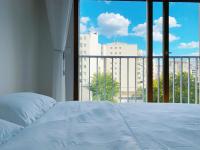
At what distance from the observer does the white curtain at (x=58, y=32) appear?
8.73 ft

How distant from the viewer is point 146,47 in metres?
3.25

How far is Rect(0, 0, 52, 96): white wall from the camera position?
2018mm

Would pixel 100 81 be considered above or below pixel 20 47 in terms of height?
below

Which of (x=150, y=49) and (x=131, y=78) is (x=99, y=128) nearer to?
(x=150, y=49)

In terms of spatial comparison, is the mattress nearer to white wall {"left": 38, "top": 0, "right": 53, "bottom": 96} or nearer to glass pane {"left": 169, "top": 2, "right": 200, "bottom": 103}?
white wall {"left": 38, "top": 0, "right": 53, "bottom": 96}

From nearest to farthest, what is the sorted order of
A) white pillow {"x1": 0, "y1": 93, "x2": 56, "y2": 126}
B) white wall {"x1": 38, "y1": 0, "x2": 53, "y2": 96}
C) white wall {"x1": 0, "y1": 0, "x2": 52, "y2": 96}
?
white pillow {"x1": 0, "y1": 93, "x2": 56, "y2": 126}, white wall {"x1": 0, "y1": 0, "x2": 52, "y2": 96}, white wall {"x1": 38, "y1": 0, "x2": 53, "y2": 96}

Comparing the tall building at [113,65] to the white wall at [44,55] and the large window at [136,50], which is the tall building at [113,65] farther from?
the white wall at [44,55]

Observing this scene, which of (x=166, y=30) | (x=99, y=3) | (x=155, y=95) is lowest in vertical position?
(x=155, y=95)

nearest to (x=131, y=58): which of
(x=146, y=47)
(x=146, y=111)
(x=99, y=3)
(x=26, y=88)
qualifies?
(x=146, y=47)

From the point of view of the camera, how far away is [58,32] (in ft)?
8.88

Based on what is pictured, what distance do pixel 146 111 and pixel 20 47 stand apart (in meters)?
1.50

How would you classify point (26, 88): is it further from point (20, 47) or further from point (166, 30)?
point (166, 30)

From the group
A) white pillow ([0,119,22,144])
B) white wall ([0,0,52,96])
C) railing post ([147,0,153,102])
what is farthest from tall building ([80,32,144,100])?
white pillow ([0,119,22,144])

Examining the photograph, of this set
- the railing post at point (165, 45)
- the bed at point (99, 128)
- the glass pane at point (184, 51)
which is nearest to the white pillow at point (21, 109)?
the bed at point (99, 128)
